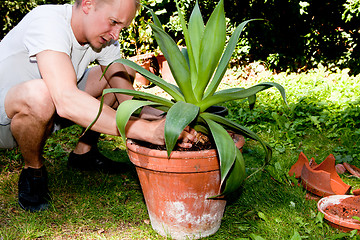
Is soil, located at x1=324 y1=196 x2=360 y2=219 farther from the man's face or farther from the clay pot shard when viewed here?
the man's face

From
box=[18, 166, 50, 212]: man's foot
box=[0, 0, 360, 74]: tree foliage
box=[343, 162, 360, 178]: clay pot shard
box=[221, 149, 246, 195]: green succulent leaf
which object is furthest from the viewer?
box=[0, 0, 360, 74]: tree foliage

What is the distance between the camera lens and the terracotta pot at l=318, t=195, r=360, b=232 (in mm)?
1715

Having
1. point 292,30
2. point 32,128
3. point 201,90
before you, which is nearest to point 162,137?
point 201,90

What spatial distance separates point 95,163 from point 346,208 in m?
1.76

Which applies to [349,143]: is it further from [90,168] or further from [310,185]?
[90,168]

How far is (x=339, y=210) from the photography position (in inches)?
72.8

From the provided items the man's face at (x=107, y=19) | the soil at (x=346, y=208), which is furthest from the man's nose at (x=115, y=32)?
the soil at (x=346, y=208)

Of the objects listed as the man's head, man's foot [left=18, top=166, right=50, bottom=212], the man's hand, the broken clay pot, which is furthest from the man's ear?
the broken clay pot

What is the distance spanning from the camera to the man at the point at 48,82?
1753mm

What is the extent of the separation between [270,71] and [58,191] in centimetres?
457

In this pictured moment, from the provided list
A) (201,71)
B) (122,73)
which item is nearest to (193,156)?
(201,71)

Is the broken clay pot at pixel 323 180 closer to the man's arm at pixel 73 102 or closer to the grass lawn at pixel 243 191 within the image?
the grass lawn at pixel 243 191

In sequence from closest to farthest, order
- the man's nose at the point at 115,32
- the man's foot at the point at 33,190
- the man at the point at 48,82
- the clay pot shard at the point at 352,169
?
the man at the point at 48,82 < the man's nose at the point at 115,32 < the man's foot at the point at 33,190 < the clay pot shard at the point at 352,169

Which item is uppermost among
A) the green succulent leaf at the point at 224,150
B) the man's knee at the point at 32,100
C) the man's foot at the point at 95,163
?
the green succulent leaf at the point at 224,150
